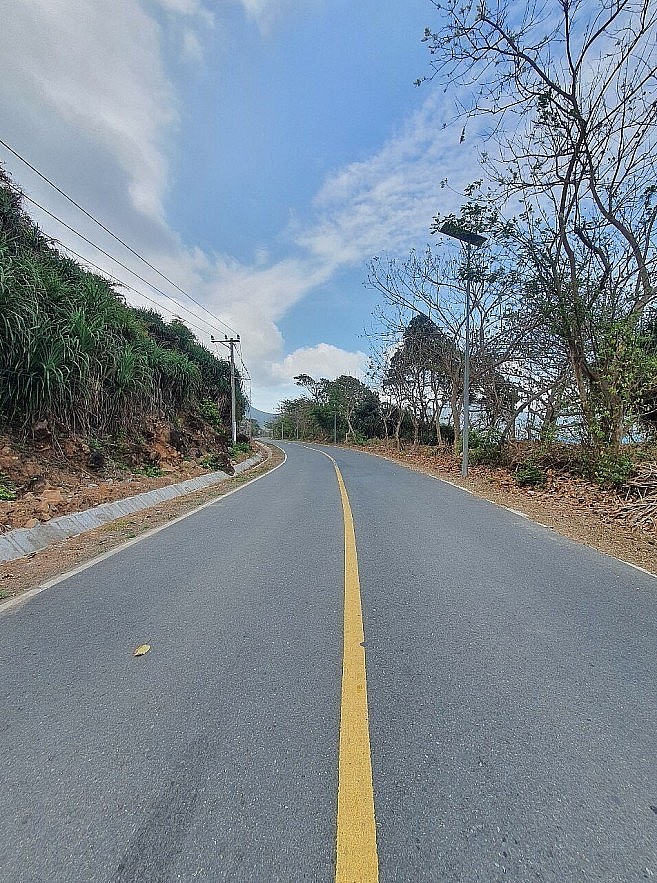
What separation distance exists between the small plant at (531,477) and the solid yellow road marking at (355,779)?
8615 mm

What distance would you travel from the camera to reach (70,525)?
5.80m

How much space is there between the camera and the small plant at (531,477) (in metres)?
10.4

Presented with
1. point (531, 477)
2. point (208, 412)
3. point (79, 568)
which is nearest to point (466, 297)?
point (531, 477)

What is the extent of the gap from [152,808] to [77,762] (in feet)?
1.56

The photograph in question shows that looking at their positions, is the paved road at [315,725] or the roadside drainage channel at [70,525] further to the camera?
the roadside drainage channel at [70,525]

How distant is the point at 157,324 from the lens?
63.4 ft

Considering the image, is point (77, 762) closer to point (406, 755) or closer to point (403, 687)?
point (406, 755)

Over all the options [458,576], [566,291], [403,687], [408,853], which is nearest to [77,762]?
[408,853]

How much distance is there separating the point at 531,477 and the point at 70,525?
9368mm

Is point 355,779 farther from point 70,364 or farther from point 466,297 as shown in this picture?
point 466,297

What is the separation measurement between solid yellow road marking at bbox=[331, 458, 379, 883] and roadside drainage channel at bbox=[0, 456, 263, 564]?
3876 mm

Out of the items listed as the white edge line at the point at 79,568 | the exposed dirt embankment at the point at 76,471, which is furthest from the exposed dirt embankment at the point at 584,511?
the exposed dirt embankment at the point at 76,471

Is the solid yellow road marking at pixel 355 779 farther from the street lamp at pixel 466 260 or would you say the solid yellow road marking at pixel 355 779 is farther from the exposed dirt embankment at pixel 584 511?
the street lamp at pixel 466 260

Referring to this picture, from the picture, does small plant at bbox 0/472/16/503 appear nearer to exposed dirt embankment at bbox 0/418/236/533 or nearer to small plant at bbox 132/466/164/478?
exposed dirt embankment at bbox 0/418/236/533
